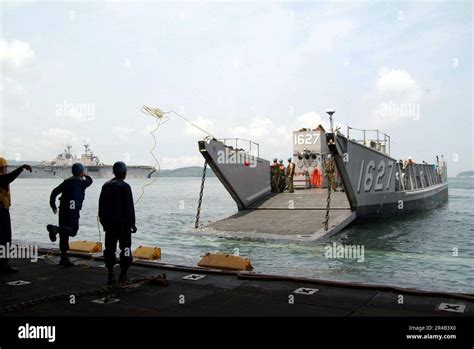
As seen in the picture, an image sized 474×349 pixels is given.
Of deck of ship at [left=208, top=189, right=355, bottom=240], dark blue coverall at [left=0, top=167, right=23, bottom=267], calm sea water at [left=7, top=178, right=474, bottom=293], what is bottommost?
calm sea water at [left=7, top=178, right=474, bottom=293]

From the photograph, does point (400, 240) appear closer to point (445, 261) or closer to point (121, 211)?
point (445, 261)

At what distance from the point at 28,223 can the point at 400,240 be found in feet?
60.5

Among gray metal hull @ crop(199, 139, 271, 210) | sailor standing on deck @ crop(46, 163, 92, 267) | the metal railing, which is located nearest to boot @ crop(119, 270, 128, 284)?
sailor standing on deck @ crop(46, 163, 92, 267)

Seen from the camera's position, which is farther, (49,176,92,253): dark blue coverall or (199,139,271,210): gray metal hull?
(199,139,271,210): gray metal hull

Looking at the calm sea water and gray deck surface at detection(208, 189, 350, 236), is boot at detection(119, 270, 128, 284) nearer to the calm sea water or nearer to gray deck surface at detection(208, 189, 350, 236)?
the calm sea water

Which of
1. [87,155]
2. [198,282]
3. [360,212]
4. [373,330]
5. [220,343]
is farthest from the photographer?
[87,155]

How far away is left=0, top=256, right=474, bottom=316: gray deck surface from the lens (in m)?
4.64

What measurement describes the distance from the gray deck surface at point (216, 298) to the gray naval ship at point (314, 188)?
23.9ft

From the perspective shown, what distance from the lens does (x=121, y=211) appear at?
561 cm

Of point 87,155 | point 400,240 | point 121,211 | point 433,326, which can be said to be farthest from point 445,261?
point 87,155

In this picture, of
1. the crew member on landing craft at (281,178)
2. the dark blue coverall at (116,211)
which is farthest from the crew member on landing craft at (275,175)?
the dark blue coverall at (116,211)

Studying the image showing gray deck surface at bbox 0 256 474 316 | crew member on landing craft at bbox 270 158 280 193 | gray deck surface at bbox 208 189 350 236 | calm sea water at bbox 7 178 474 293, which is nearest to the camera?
gray deck surface at bbox 0 256 474 316

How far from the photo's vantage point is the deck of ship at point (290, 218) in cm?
1395

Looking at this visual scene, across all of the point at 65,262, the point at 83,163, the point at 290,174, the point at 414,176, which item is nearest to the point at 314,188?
the point at 290,174
